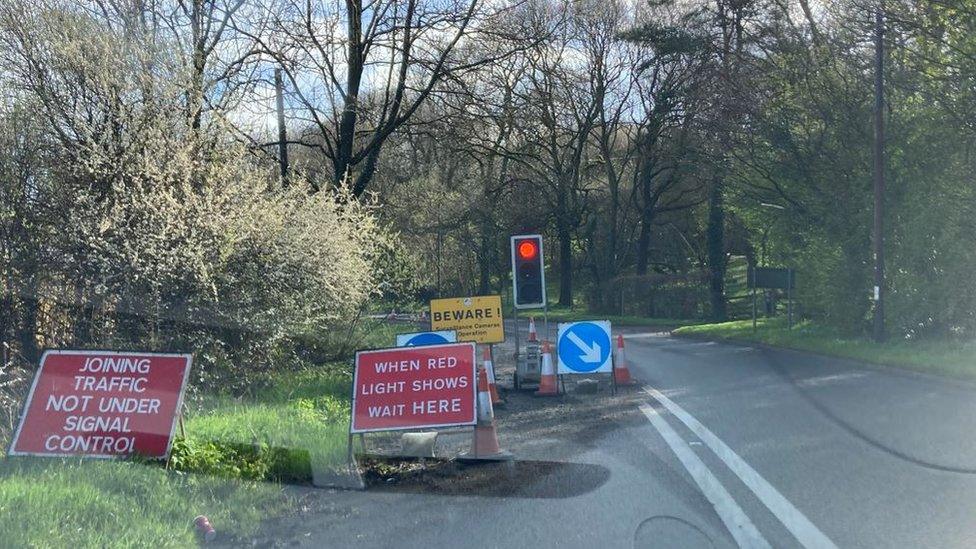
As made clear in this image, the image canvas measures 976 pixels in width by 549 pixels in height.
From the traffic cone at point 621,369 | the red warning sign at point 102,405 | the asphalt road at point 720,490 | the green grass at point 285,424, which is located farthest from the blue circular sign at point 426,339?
the red warning sign at point 102,405

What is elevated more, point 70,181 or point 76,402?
point 70,181

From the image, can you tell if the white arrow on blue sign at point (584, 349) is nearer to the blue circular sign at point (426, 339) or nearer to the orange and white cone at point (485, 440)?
the blue circular sign at point (426, 339)

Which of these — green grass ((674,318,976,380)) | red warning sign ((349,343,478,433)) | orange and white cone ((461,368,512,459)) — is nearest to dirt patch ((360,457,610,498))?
orange and white cone ((461,368,512,459))

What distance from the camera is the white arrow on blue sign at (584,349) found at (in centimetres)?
1565

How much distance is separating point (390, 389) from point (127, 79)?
21.0ft

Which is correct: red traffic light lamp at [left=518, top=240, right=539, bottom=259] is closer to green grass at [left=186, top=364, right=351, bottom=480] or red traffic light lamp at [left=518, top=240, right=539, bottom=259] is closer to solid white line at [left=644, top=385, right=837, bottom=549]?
green grass at [left=186, top=364, right=351, bottom=480]

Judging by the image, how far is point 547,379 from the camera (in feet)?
51.9

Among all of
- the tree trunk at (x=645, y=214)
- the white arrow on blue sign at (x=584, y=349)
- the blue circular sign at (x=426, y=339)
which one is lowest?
the white arrow on blue sign at (x=584, y=349)

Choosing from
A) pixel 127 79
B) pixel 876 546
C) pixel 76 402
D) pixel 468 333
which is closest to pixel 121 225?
pixel 127 79

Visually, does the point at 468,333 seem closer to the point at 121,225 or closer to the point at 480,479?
the point at 121,225

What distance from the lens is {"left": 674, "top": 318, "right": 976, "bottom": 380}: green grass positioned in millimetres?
18000

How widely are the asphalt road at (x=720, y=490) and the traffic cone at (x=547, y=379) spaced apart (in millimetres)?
1589

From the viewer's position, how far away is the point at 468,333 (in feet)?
57.8

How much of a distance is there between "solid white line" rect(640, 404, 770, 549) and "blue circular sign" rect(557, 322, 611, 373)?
377 cm
